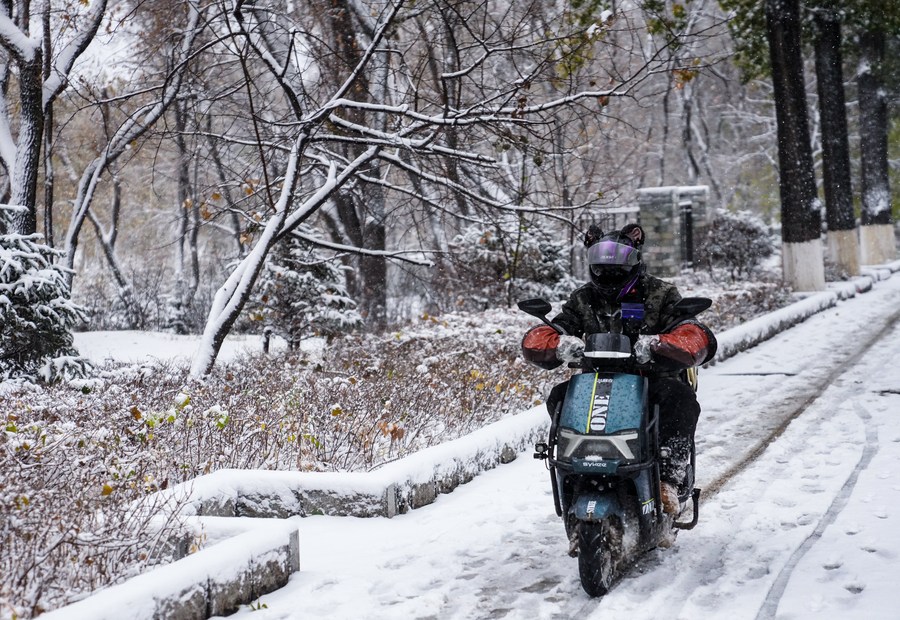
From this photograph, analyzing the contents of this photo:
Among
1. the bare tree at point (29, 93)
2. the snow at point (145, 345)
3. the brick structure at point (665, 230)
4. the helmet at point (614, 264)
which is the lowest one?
the snow at point (145, 345)

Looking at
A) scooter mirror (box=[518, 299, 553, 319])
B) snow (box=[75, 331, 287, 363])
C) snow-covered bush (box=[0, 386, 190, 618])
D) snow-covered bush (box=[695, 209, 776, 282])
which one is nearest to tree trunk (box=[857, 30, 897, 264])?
snow-covered bush (box=[695, 209, 776, 282])

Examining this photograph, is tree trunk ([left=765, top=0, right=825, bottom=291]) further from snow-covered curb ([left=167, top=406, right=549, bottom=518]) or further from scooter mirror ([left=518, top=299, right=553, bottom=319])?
scooter mirror ([left=518, top=299, right=553, bottom=319])

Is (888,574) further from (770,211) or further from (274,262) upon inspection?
(770,211)

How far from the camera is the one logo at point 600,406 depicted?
4.39 m

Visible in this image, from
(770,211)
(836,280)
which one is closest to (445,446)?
(836,280)

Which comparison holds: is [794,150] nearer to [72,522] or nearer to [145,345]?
[145,345]

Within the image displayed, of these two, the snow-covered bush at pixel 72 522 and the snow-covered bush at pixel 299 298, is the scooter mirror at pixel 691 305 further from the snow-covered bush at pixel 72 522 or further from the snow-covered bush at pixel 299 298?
the snow-covered bush at pixel 299 298

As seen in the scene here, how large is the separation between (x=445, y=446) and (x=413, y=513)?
80 centimetres

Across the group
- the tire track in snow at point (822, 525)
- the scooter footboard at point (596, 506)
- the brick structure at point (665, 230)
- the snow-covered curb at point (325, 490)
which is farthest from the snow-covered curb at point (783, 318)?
the scooter footboard at point (596, 506)

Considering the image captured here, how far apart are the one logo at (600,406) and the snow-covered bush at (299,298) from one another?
9.33 m

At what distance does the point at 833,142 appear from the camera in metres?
27.1

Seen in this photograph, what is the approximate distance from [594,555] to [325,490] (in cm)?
219

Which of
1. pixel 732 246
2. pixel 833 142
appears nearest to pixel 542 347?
pixel 732 246

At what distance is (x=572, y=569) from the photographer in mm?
4914
